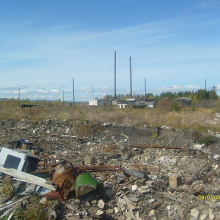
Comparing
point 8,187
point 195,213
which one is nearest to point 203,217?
point 195,213

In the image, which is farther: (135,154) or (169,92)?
(169,92)

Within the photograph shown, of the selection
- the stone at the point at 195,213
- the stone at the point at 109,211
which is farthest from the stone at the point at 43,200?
the stone at the point at 195,213

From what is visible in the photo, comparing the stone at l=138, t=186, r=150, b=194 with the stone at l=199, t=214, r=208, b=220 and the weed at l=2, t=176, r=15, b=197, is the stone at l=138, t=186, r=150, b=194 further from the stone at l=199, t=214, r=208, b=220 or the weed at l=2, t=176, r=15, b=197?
the weed at l=2, t=176, r=15, b=197

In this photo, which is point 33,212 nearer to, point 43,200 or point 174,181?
point 43,200

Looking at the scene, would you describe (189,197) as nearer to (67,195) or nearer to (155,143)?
(67,195)

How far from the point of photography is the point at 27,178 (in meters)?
4.91

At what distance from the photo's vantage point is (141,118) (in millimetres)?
13352

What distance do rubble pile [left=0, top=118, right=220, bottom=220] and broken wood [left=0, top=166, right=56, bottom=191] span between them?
25cm

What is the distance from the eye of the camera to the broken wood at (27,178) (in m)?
4.68

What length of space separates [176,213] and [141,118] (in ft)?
29.1

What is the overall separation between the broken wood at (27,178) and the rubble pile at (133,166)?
0.25 metres

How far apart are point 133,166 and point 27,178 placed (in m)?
3.10

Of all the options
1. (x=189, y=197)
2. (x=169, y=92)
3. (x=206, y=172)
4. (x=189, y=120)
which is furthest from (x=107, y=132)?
(x=169, y=92)

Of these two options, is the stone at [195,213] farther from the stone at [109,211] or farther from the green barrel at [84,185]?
the green barrel at [84,185]
